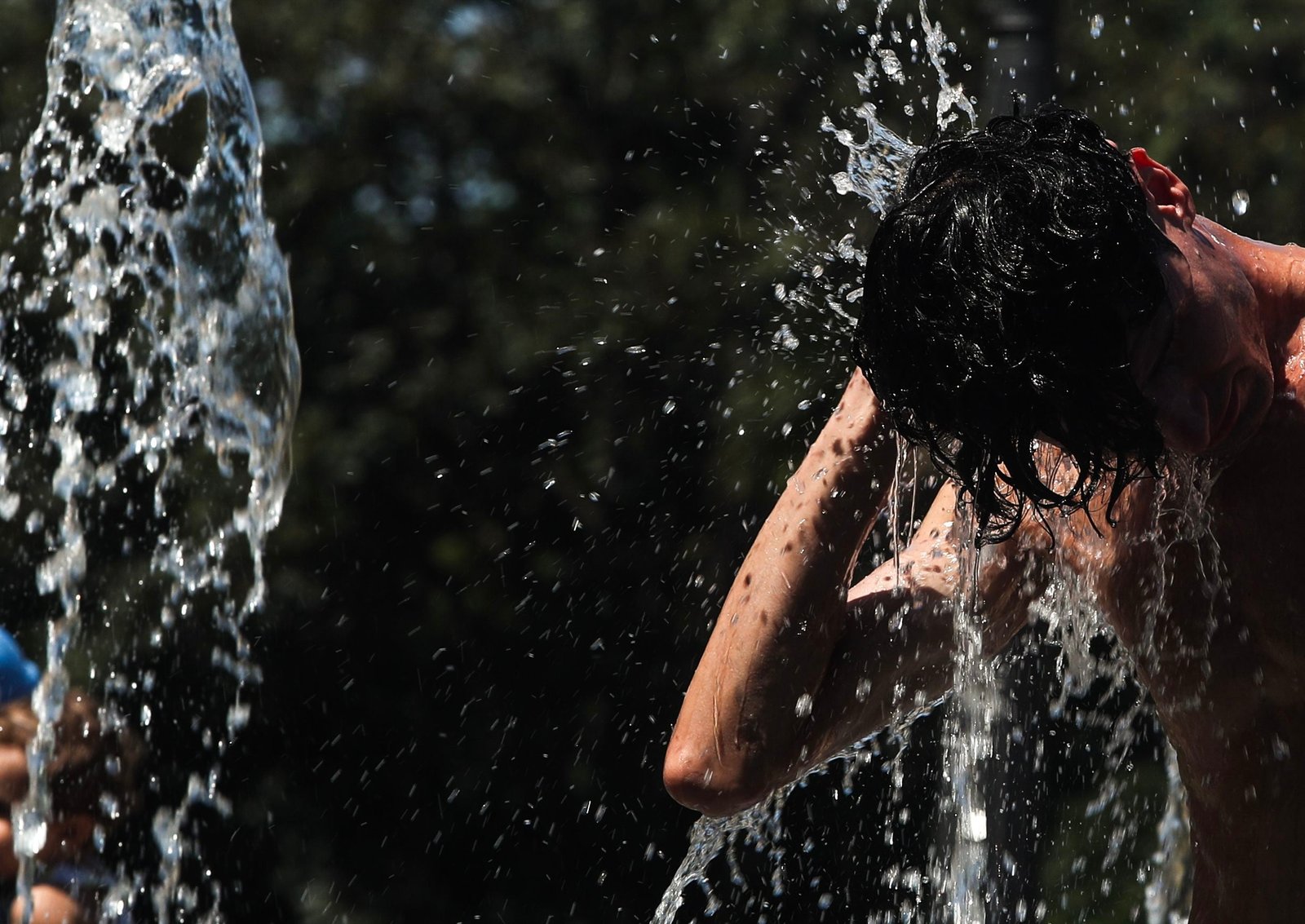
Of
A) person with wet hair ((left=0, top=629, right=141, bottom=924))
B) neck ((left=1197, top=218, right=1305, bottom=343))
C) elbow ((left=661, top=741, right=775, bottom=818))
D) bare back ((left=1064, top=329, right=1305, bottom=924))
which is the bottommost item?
person with wet hair ((left=0, top=629, right=141, bottom=924))

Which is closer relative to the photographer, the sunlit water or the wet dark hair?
the wet dark hair

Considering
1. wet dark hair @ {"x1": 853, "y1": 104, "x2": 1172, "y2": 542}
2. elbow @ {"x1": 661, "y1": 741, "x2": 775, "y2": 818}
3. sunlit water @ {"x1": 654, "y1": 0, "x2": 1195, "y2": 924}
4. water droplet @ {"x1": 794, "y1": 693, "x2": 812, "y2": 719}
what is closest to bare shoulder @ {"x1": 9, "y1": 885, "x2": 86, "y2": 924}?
sunlit water @ {"x1": 654, "y1": 0, "x2": 1195, "y2": 924}

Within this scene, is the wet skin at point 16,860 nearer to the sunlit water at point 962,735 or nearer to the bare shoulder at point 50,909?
the bare shoulder at point 50,909

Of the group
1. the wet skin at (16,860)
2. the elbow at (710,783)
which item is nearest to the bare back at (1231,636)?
the elbow at (710,783)

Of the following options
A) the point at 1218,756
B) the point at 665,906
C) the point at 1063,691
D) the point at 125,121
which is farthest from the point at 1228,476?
the point at 125,121

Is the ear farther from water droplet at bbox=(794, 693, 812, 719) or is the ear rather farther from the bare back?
water droplet at bbox=(794, 693, 812, 719)

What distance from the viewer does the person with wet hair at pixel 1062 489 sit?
142 centimetres

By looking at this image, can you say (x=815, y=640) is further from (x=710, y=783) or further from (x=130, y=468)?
(x=130, y=468)

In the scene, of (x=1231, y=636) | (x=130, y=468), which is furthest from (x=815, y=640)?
(x=130, y=468)

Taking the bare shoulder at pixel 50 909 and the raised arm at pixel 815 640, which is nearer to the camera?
the raised arm at pixel 815 640

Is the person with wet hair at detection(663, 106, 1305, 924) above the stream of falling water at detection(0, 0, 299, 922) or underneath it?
above

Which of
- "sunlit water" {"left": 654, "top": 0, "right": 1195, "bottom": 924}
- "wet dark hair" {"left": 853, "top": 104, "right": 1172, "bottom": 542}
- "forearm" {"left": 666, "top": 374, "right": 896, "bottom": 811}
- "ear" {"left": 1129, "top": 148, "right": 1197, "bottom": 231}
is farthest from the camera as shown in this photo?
"sunlit water" {"left": 654, "top": 0, "right": 1195, "bottom": 924}

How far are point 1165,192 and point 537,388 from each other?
4.14 meters

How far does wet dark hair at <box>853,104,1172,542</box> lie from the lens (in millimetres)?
1407
